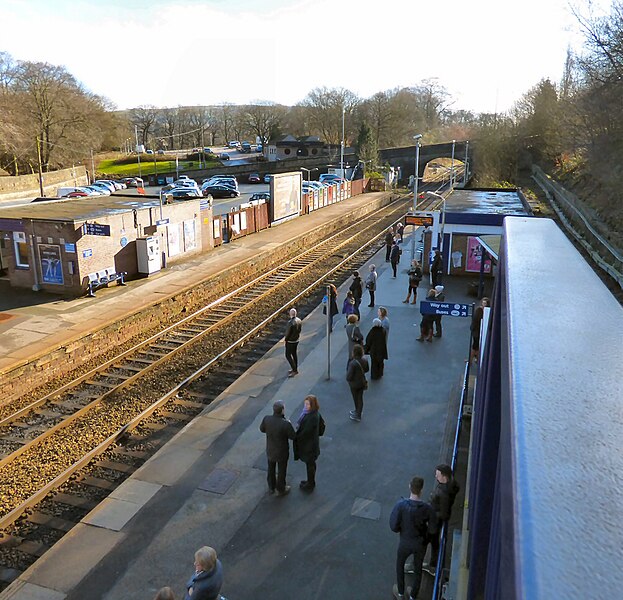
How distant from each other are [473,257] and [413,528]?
16.4 m

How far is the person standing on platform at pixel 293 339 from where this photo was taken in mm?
11867

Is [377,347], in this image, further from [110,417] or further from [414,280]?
[414,280]

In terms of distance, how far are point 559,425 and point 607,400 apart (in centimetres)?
38

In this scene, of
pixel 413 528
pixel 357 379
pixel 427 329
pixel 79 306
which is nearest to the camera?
pixel 413 528

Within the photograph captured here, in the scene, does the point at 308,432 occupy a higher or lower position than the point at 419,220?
lower

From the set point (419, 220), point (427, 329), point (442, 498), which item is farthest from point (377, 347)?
point (419, 220)

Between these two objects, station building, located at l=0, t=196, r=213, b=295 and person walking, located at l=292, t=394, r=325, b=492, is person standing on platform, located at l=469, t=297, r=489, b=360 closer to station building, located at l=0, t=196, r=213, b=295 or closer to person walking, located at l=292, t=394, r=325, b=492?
person walking, located at l=292, t=394, r=325, b=492

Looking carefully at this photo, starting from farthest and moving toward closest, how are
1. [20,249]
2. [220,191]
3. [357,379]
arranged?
[220,191], [20,249], [357,379]

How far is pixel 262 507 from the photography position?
25.6ft

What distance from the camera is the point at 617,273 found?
16.8 metres

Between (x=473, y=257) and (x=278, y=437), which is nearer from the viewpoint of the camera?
(x=278, y=437)

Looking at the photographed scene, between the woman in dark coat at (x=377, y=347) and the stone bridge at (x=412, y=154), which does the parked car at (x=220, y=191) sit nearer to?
the stone bridge at (x=412, y=154)

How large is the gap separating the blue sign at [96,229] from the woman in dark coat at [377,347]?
380 inches

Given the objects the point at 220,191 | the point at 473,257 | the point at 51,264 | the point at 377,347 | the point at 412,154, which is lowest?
the point at 377,347
